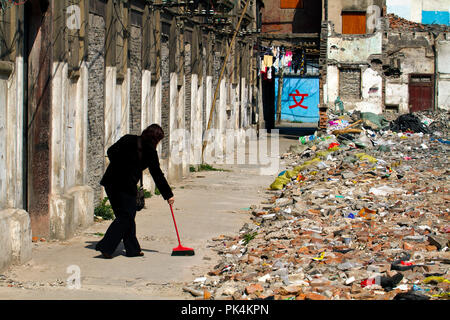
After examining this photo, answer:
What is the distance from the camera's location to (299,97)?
47156mm

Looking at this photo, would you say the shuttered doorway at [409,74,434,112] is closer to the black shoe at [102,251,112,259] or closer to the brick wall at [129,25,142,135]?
the brick wall at [129,25,142,135]

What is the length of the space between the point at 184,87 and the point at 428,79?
2213cm

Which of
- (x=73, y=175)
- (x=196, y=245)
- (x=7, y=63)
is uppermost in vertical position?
(x=7, y=63)

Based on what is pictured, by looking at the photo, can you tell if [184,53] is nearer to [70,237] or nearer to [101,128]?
[101,128]

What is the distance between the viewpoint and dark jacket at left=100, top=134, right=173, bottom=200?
9.21 metres

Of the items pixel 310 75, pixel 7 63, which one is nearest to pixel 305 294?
pixel 7 63

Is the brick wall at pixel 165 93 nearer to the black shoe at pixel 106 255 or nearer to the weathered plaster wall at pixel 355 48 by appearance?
the black shoe at pixel 106 255

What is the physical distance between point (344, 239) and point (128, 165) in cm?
295

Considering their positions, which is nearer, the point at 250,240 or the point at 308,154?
the point at 250,240

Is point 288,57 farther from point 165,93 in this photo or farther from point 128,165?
point 128,165

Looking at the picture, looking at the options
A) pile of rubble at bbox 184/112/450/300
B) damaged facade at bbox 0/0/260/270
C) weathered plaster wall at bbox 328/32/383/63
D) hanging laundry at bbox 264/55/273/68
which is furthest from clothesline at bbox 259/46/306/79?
damaged facade at bbox 0/0/260/270

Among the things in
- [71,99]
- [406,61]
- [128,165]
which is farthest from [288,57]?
[128,165]

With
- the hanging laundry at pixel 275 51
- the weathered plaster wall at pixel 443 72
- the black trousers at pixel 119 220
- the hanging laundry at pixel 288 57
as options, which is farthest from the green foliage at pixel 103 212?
the weathered plaster wall at pixel 443 72

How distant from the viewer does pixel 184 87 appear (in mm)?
19547
